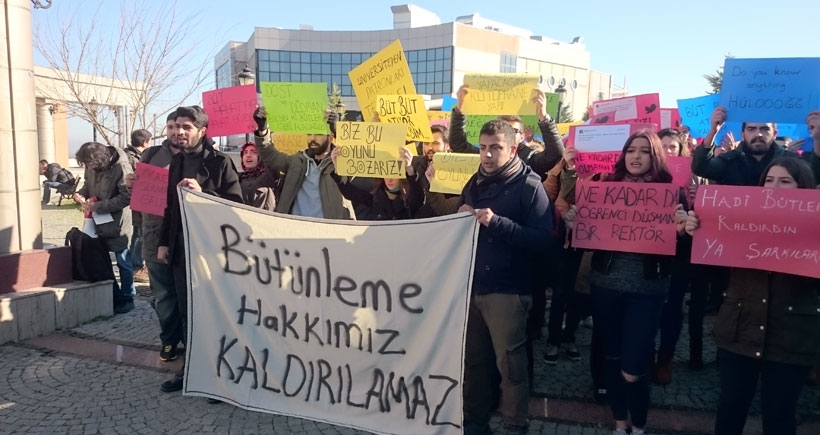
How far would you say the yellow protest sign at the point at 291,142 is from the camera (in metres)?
5.12

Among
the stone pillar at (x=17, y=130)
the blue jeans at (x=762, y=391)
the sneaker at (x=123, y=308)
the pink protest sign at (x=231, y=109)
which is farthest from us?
the sneaker at (x=123, y=308)

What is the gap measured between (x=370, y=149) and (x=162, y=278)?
2.00 meters

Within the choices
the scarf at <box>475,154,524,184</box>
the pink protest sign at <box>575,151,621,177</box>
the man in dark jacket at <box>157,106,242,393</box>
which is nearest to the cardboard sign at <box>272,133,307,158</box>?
the man in dark jacket at <box>157,106,242,393</box>

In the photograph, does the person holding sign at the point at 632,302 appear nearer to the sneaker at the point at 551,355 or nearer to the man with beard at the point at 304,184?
the sneaker at the point at 551,355

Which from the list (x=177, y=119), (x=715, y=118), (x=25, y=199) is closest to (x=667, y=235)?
(x=715, y=118)

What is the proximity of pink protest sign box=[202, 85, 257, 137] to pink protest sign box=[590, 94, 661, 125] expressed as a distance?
11.0 ft

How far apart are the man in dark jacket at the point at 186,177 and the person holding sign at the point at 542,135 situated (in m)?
1.82

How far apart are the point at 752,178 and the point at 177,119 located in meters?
4.49

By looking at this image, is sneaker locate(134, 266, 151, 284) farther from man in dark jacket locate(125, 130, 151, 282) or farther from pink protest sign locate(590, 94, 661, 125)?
pink protest sign locate(590, 94, 661, 125)

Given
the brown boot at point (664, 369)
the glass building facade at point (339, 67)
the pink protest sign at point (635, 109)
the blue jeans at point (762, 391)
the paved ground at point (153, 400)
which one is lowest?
the paved ground at point (153, 400)

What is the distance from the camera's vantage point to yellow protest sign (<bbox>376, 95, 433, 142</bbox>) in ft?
14.4

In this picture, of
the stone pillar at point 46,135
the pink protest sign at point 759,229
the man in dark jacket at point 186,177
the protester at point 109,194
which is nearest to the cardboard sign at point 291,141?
the man in dark jacket at point 186,177

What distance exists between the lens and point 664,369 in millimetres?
4199

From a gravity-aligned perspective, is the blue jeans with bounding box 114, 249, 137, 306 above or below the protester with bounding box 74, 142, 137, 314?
below
